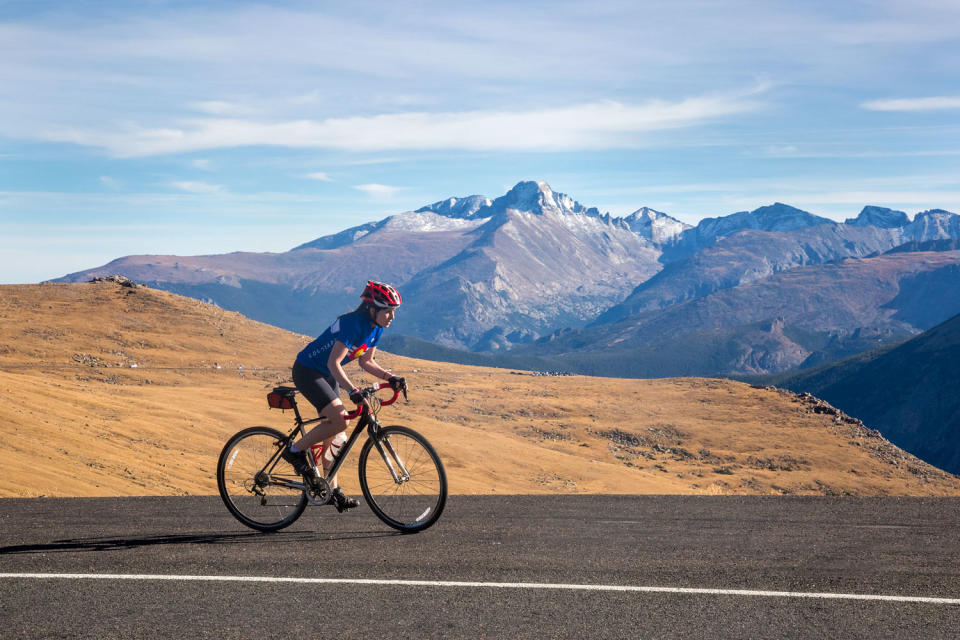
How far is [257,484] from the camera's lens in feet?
30.3

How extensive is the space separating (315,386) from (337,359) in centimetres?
53

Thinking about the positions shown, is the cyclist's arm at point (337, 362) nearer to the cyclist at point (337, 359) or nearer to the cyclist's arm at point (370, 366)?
the cyclist at point (337, 359)

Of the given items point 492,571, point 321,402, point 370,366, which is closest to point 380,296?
point 370,366

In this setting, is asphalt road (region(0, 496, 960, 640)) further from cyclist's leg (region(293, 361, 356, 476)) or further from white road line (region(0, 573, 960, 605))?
cyclist's leg (region(293, 361, 356, 476))

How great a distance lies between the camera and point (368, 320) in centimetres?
886

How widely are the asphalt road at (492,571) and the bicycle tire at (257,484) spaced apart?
0.25m

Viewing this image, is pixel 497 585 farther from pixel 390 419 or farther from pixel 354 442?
pixel 390 419

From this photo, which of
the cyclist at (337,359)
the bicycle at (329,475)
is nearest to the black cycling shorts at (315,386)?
the cyclist at (337,359)

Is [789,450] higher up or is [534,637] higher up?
[534,637]

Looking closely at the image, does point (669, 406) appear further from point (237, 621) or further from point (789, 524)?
point (237, 621)

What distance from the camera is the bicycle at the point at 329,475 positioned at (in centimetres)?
891

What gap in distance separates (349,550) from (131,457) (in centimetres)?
1611

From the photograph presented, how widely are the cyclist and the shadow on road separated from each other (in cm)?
74

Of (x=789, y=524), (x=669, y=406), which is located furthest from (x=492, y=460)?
(x=669, y=406)
